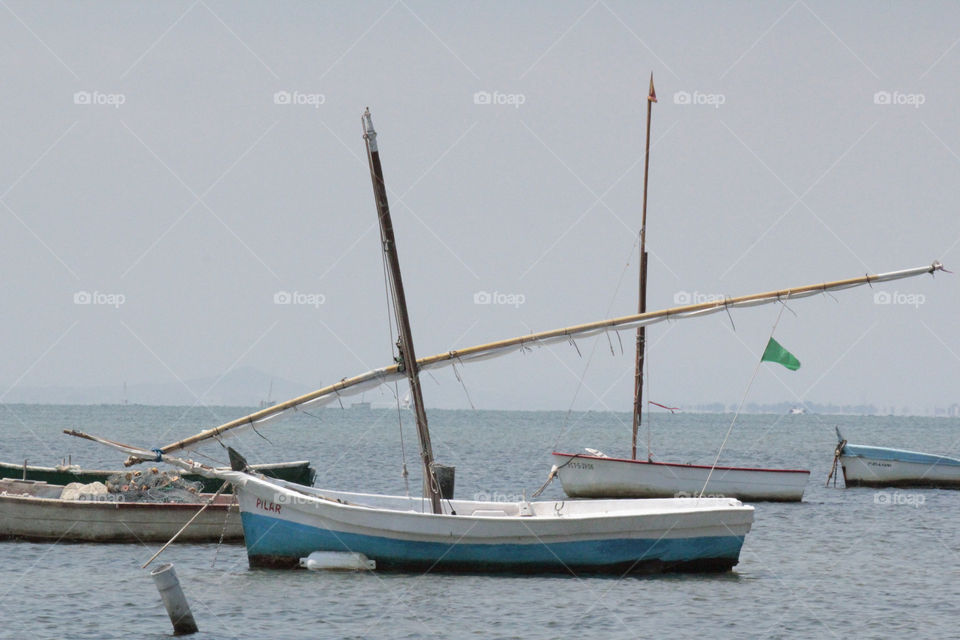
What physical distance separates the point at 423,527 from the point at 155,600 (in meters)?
5.45

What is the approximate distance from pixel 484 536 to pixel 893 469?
3420cm

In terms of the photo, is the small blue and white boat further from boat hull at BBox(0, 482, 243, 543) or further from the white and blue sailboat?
boat hull at BBox(0, 482, 243, 543)

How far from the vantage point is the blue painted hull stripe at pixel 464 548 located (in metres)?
26.0

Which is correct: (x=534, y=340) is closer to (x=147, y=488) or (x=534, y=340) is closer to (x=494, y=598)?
(x=494, y=598)

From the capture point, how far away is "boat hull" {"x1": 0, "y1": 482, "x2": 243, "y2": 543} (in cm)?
3073

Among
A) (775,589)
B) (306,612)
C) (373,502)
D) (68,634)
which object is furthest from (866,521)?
(68,634)

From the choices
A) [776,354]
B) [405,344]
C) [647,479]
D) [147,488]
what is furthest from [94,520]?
[647,479]

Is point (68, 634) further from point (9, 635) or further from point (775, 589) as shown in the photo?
point (775, 589)

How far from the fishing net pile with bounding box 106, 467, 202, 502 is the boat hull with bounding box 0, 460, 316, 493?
10.1 ft

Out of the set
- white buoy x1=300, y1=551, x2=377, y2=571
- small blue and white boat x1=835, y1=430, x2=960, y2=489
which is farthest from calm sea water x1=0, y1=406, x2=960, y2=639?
small blue and white boat x1=835, y1=430, x2=960, y2=489

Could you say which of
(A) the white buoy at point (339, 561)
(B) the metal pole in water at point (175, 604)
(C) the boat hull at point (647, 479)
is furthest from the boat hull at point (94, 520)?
(C) the boat hull at point (647, 479)

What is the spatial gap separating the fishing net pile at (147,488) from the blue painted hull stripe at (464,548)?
18.4 feet

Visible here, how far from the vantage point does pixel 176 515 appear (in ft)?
101

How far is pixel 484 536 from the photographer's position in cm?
2583
